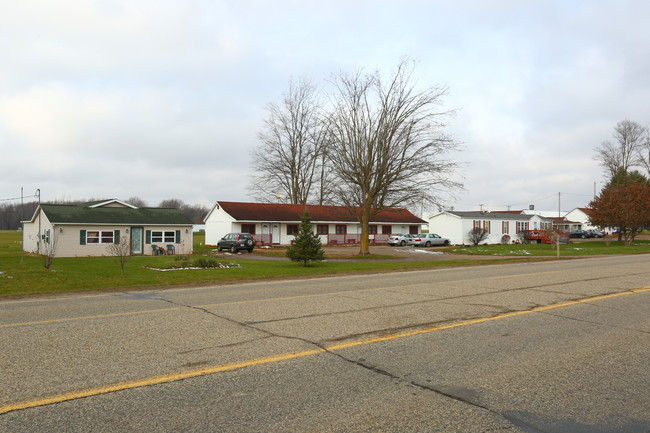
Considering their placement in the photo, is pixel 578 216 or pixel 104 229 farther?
pixel 578 216

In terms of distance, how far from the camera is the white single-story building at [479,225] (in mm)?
52188

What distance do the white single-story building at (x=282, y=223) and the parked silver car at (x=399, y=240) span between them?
7.62 ft

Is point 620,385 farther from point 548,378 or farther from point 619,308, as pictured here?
point 619,308

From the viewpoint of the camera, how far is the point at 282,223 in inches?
1945

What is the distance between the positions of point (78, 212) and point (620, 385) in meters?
36.5

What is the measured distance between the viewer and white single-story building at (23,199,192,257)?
32.6 meters

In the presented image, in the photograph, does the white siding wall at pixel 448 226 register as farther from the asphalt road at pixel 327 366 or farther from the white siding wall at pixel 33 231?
the asphalt road at pixel 327 366

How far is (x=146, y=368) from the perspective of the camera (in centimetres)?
542

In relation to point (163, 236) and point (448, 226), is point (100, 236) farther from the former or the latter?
point (448, 226)

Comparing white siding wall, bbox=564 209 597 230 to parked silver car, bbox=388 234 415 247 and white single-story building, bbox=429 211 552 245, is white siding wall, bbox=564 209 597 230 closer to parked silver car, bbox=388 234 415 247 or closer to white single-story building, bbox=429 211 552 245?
white single-story building, bbox=429 211 552 245

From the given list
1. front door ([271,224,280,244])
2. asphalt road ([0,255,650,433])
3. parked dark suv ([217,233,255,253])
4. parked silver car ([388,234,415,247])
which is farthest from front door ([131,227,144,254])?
parked silver car ([388,234,415,247])

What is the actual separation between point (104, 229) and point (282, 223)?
1909cm

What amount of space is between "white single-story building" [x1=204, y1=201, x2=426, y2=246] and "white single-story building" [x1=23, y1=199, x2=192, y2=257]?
364 inches

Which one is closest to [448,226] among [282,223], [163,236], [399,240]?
[399,240]
